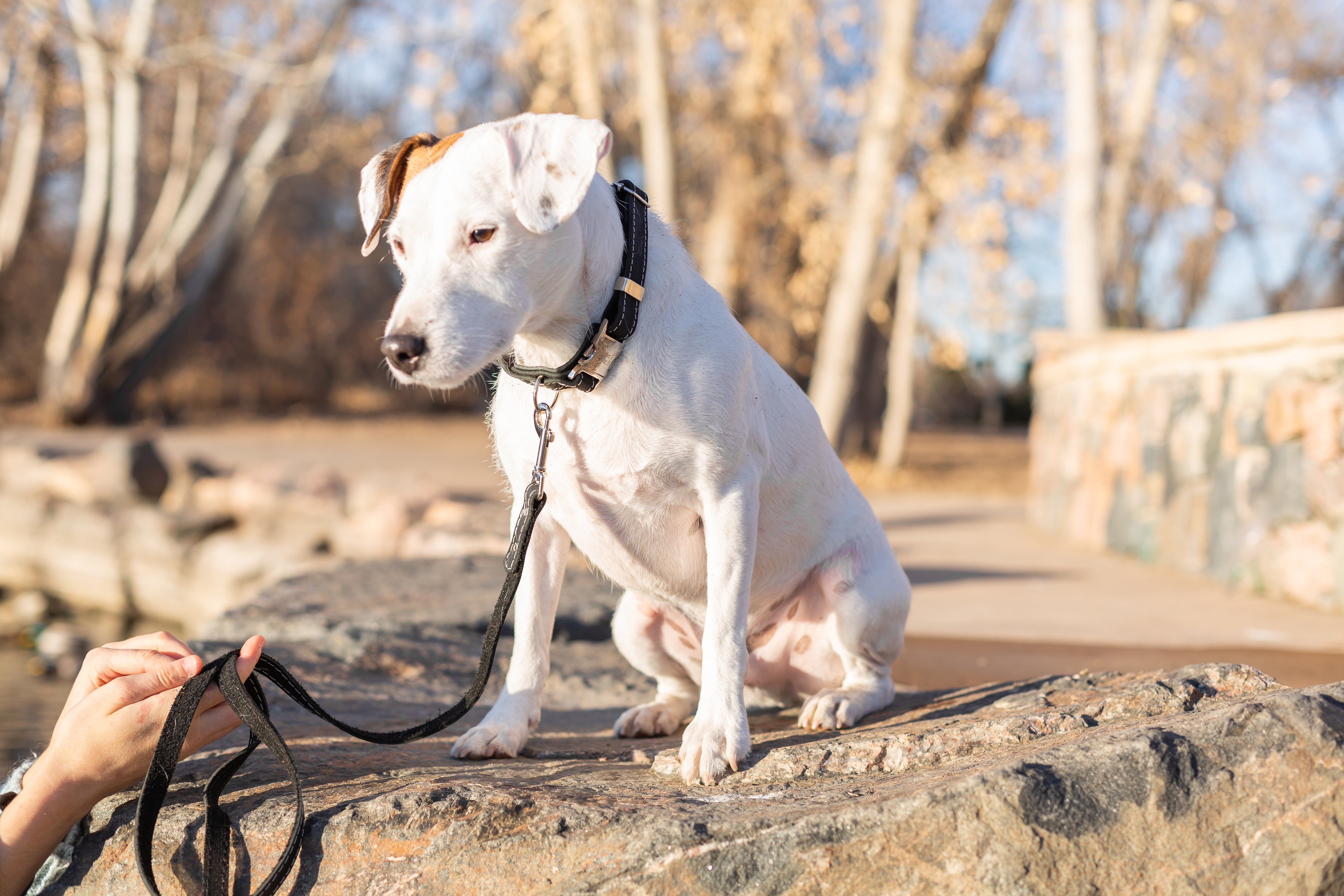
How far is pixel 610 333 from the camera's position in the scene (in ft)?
Result: 7.31

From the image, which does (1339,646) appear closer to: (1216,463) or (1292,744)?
(1216,463)

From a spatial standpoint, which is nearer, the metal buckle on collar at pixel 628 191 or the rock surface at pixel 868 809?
the rock surface at pixel 868 809

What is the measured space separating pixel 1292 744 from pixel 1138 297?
23079mm

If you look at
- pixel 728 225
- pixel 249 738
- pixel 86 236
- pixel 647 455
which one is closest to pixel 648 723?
pixel 647 455

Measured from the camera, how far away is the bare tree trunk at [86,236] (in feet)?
46.4

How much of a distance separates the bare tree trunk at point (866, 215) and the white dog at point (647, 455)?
7098 millimetres

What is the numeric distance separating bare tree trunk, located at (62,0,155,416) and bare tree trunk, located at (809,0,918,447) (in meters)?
9.70

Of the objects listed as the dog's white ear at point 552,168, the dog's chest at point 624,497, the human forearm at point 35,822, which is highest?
the dog's white ear at point 552,168

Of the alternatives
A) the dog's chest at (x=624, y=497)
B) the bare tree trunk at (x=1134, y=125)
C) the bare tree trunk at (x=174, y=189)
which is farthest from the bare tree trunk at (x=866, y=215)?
the bare tree trunk at (x=174, y=189)

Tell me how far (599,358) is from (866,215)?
796cm

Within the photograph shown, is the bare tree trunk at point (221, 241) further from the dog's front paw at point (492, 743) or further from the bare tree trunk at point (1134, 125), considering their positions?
the dog's front paw at point (492, 743)

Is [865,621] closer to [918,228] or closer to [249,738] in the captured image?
[249,738]

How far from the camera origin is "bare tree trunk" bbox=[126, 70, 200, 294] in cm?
1530

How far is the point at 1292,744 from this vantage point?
1.75m
